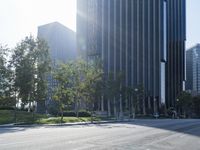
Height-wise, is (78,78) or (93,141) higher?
(78,78)

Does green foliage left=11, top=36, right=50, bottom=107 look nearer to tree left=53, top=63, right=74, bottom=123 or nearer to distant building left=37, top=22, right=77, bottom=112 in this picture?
tree left=53, top=63, right=74, bottom=123

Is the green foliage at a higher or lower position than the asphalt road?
higher

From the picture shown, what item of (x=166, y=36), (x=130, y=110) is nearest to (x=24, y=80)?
(x=130, y=110)

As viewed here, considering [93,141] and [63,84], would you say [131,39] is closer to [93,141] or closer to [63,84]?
[63,84]

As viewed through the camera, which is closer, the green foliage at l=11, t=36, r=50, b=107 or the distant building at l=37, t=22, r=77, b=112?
the green foliage at l=11, t=36, r=50, b=107

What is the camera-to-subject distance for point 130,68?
5315 inches

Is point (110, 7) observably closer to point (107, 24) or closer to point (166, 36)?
point (107, 24)

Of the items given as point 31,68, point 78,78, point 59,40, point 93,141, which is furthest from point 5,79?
point 59,40

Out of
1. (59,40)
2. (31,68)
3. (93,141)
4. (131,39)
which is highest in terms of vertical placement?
(131,39)

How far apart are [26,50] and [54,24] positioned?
83334 mm

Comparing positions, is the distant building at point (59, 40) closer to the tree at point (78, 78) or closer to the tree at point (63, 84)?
the tree at point (78, 78)

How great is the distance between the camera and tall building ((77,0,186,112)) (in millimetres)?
131750

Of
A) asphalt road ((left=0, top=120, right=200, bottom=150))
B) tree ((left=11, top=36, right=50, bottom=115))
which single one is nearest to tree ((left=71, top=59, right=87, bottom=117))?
tree ((left=11, top=36, right=50, bottom=115))

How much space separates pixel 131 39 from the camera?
447ft
